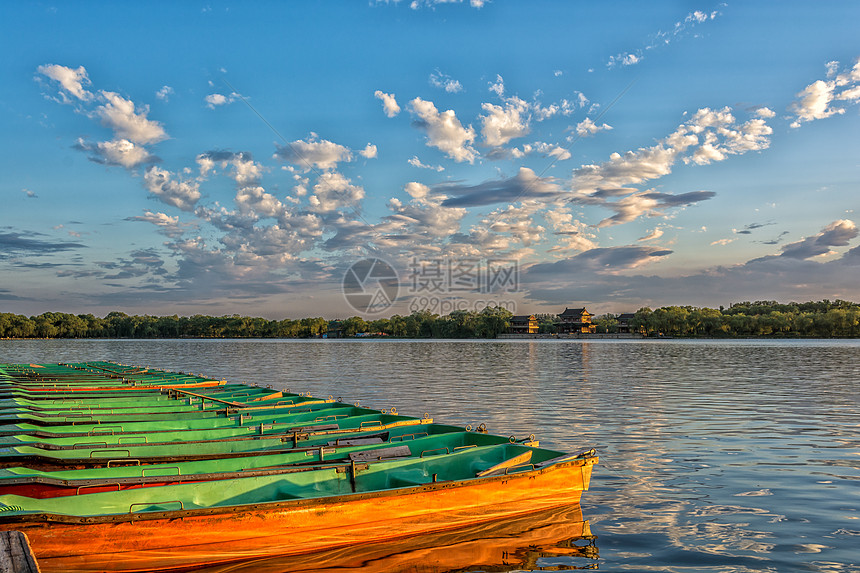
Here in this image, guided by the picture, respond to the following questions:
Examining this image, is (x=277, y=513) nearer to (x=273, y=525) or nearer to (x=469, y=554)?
(x=273, y=525)

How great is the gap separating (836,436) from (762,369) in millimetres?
33464

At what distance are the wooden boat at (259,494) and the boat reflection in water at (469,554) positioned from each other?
15 centimetres

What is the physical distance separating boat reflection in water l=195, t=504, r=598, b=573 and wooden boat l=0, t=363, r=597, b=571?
0.15 metres

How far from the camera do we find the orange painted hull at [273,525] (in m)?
7.59

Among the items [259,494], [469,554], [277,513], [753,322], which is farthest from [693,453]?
[753,322]

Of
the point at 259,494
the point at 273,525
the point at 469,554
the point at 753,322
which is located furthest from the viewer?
the point at 753,322

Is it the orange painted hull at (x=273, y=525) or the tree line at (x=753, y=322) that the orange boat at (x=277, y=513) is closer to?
the orange painted hull at (x=273, y=525)

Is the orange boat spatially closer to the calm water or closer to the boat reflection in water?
the boat reflection in water

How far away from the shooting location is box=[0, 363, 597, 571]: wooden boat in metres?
7.85

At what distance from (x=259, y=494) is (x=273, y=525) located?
1323 millimetres

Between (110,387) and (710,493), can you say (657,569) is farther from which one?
(110,387)

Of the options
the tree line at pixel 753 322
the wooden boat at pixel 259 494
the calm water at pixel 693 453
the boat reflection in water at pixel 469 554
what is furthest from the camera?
the tree line at pixel 753 322

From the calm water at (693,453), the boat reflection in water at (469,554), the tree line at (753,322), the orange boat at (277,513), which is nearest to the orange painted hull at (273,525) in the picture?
the orange boat at (277,513)

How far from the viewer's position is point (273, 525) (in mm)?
8695
